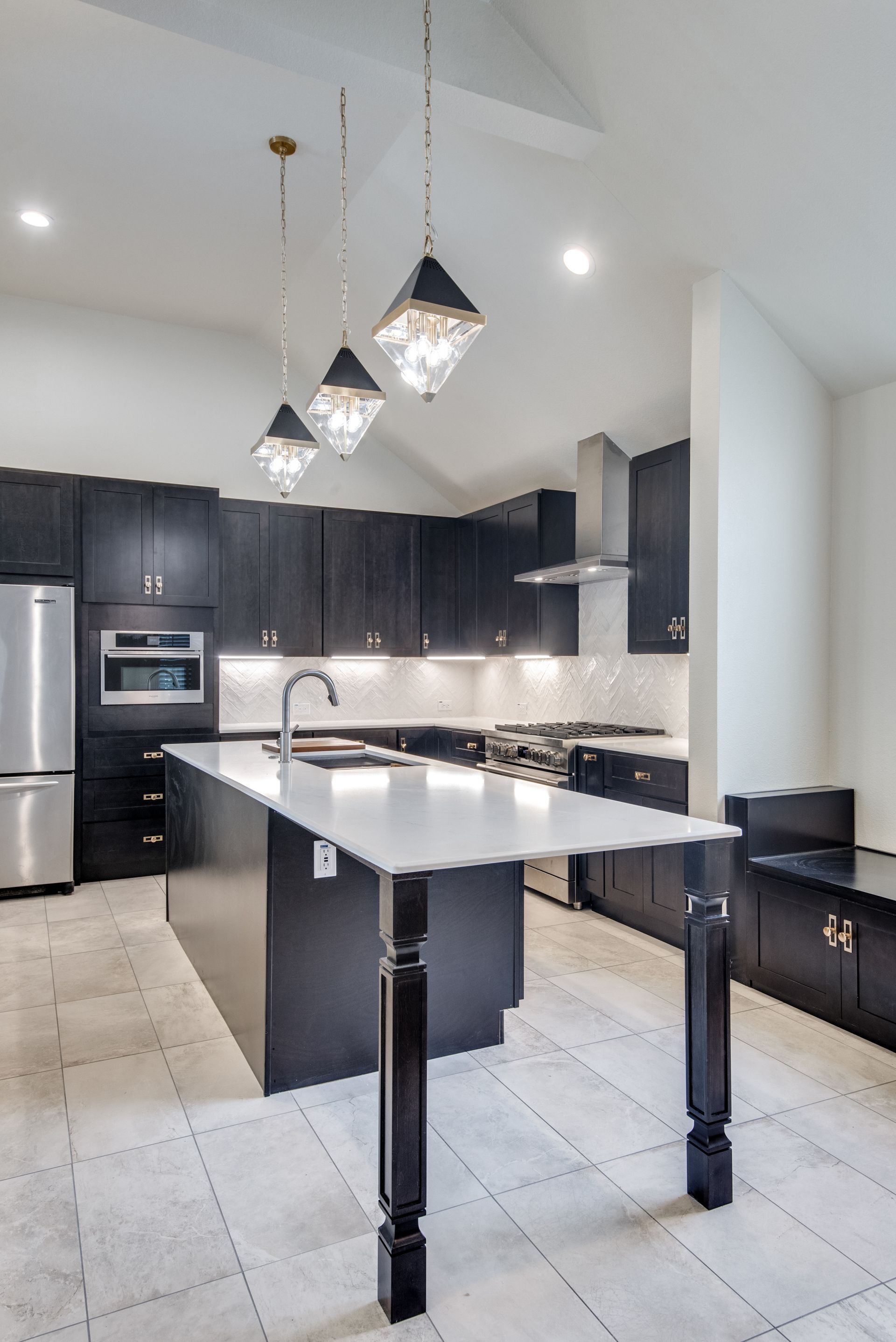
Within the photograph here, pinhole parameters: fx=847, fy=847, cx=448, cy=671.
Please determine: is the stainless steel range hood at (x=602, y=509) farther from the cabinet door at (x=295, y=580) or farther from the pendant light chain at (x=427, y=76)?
the pendant light chain at (x=427, y=76)

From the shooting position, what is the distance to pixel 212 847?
3.32 meters

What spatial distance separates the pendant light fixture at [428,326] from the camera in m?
2.21

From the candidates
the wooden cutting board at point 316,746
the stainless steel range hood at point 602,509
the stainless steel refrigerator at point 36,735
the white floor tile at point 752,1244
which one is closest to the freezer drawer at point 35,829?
the stainless steel refrigerator at point 36,735

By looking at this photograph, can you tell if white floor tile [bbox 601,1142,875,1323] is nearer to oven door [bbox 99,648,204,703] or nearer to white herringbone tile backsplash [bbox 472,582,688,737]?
white herringbone tile backsplash [bbox 472,582,688,737]

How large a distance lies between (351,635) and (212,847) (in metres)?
2.97

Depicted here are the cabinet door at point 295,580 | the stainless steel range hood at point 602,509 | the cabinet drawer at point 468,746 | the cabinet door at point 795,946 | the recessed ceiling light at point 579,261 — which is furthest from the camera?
the cabinet door at point 295,580

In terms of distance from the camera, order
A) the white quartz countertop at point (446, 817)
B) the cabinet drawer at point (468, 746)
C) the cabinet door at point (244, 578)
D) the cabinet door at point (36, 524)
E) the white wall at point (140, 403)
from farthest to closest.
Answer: the cabinet door at point (244, 578) < the cabinet drawer at point (468, 746) < the white wall at point (140, 403) < the cabinet door at point (36, 524) < the white quartz countertop at point (446, 817)

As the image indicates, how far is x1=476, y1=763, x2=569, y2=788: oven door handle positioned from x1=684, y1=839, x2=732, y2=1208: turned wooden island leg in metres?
2.27

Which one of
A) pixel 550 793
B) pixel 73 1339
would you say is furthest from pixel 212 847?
pixel 73 1339

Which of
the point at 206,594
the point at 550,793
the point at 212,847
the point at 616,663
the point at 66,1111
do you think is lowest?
the point at 66,1111

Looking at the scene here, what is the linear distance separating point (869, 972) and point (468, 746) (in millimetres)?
3119

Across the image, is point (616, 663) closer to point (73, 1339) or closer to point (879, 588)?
point (879, 588)

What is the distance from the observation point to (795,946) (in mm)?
3170

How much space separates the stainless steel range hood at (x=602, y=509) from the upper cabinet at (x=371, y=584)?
5.36 ft
